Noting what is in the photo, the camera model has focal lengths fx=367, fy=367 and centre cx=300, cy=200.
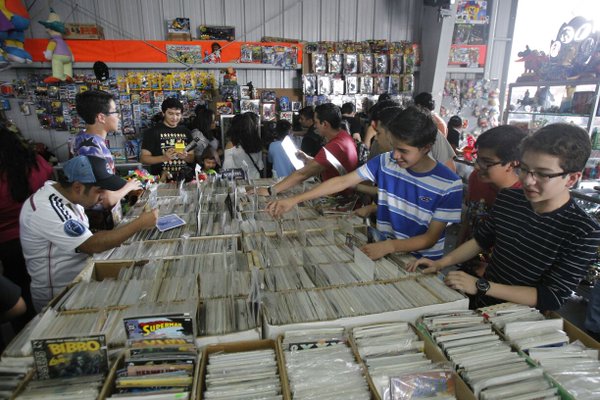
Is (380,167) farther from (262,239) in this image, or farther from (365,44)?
(365,44)

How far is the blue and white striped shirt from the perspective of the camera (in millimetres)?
1914

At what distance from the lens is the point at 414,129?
1878 millimetres

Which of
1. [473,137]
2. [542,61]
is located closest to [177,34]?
[542,61]

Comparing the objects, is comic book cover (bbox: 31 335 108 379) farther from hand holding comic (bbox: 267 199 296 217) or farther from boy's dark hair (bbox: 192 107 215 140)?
boy's dark hair (bbox: 192 107 215 140)

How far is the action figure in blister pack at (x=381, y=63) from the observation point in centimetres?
Answer: 774

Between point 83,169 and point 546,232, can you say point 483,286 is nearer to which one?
point 546,232

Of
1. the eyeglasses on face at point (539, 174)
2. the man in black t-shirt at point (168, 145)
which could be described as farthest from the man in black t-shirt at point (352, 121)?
the eyeglasses on face at point (539, 174)

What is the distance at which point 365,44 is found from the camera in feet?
25.5

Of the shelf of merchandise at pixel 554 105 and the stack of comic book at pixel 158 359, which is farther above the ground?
the shelf of merchandise at pixel 554 105

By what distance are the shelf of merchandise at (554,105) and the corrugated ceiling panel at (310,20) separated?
4123 mm

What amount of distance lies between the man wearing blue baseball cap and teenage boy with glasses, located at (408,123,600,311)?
158 cm

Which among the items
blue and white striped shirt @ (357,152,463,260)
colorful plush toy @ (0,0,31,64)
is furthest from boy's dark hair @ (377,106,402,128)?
colorful plush toy @ (0,0,31,64)

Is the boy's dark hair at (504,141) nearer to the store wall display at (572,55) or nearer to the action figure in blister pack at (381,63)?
the store wall display at (572,55)

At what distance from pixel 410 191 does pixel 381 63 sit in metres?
6.47
